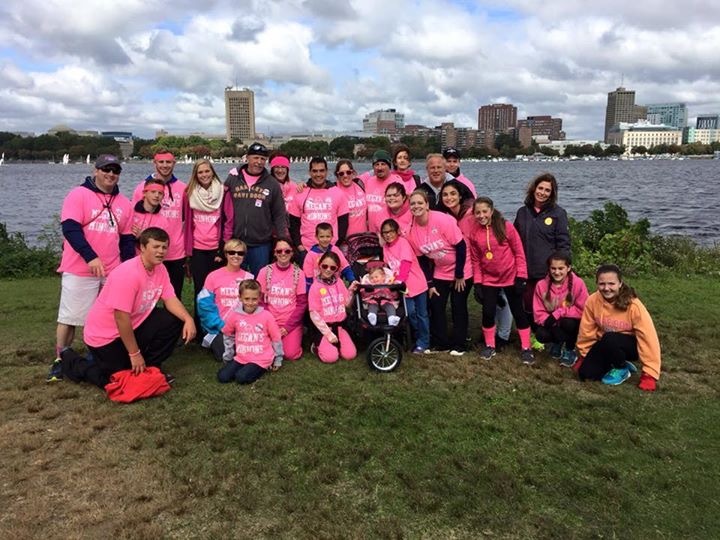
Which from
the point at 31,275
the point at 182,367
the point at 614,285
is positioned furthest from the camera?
the point at 31,275

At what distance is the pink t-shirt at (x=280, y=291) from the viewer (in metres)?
6.03

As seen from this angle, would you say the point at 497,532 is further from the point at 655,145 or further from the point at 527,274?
the point at 655,145

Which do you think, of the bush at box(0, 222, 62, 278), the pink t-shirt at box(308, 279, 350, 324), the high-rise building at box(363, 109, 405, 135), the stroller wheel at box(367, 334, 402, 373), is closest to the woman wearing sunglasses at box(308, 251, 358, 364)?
the pink t-shirt at box(308, 279, 350, 324)

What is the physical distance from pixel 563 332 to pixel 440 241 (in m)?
1.58

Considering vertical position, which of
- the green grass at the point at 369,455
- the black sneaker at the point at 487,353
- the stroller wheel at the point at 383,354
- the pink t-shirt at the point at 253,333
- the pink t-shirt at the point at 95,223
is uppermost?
the pink t-shirt at the point at 95,223

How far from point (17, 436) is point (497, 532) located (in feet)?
11.4

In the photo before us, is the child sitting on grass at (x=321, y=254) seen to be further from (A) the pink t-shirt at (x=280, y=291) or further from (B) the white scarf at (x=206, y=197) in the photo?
(B) the white scarf at (x=206, y=197)

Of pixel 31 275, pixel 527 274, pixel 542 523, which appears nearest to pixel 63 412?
pixel 542 523

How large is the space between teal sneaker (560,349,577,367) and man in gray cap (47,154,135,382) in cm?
460

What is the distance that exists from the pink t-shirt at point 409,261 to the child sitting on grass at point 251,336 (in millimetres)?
1465

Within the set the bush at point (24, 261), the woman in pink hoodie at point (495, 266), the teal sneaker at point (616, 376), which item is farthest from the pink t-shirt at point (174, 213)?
the bush at point (24, 261)

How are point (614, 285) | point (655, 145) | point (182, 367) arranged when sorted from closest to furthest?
1. point (614, 285)
2. point (182, 367)
3. point (655, 145)

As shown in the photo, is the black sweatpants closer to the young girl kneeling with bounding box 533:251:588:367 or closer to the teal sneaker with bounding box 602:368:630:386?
the young girl kneeling with bounding box 533:251:588:367

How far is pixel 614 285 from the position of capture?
5.19 m
